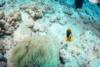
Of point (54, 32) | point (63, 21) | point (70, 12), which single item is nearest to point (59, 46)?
point (54, 32)

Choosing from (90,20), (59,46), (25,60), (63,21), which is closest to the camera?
(25,60)

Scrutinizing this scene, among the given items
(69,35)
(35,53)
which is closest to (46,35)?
(69,35)

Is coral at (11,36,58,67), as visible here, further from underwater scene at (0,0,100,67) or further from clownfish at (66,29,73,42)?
clownfish at (66,29,73,42)

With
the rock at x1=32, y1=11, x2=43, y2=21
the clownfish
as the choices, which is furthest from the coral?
the rock at x1=32, y1=11, x2=43, y2=21

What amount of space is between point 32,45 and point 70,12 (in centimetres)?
128

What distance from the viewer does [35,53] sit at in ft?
10.7

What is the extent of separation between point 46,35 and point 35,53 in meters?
0.56

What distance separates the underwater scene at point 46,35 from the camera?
3.33m

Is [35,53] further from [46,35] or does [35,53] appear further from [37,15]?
[37,15]

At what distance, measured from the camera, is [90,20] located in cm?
438

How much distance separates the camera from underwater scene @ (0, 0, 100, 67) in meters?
3.33

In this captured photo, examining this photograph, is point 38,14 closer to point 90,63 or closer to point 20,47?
point 20,47

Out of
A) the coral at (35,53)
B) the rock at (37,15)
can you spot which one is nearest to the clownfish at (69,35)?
the coral at (35,53)

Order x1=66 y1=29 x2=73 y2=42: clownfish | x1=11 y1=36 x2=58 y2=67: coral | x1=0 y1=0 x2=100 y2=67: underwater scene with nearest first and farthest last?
x1=11 y1=36 x2=58 y2=67: coral < x1=0 y1=0 x2=100 y2=67: underwater scene < x1=66 y1=29 x2=73 y2=42: clownfish
